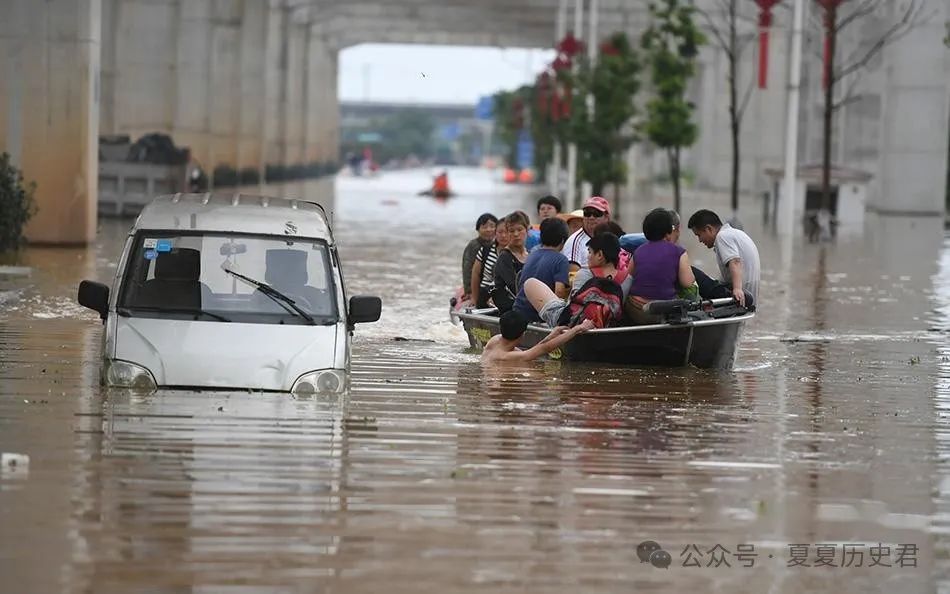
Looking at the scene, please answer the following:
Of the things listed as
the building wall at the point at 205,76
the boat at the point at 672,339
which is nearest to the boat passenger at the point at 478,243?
the boat at the point at 672,339

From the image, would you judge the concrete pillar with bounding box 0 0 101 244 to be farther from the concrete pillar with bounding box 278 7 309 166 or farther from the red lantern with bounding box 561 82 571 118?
the concrete pillar with bounding box 278 7 309 166

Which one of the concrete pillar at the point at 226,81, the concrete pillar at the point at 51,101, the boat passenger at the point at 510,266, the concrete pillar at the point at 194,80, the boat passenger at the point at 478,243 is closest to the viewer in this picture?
the boat passenger at the point at 510,266

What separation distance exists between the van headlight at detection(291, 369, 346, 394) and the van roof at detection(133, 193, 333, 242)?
119cm

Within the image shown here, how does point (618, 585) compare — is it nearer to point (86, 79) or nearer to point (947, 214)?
point (86, 79)

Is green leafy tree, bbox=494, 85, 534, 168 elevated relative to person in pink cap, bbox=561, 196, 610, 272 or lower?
elevated

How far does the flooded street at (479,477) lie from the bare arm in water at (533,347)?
21 cm

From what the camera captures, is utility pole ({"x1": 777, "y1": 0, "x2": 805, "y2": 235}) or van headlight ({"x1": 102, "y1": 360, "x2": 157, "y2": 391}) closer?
van headlight ({"x1": 102, "y1": 360, "x2": 157, "y2": 391})

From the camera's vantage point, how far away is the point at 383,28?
10906 centimetres

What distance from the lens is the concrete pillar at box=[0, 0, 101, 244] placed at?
31.7 metres

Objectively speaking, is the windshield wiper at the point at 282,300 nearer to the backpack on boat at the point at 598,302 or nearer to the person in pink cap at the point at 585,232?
the backpack on boat at the point at 598,302

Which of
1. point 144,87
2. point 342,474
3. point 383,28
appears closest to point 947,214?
point 144,87

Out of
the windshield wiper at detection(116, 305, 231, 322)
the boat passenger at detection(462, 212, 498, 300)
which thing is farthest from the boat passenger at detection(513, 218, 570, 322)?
the windshield wiper at detection(116, 305, 231, 322)

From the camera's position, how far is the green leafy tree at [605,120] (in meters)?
56.6

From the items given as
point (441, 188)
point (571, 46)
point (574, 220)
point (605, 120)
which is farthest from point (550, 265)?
point (441, 188)
